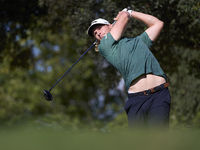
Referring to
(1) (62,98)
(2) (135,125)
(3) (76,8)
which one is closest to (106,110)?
(1) (62,98)

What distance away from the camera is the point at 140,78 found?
329 cm

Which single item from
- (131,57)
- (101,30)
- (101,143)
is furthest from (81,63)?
(101,143)

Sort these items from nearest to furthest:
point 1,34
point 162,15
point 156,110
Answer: point 156,110, point 162,15, point 1,34

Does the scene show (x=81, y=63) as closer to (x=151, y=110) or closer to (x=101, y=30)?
(x=101, y=30)

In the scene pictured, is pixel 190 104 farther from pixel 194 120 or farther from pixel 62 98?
pixel 62 98

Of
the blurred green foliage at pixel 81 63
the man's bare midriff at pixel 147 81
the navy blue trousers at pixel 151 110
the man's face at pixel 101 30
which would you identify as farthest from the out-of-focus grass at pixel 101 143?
the blurred green foliage at pixel 81 63

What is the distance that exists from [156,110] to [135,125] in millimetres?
277

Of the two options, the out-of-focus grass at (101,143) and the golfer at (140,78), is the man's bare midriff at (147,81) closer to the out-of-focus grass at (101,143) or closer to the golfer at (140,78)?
the golfer at (140,78)

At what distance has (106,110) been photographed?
16.4 m

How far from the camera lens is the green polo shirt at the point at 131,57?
328 cm

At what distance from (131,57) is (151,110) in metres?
0.59

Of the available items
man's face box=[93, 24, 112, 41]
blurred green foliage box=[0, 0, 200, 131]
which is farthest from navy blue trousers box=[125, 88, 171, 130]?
blurred green foliage box=[0, 0, 200, 131]

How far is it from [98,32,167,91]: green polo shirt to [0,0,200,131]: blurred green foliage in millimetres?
2276

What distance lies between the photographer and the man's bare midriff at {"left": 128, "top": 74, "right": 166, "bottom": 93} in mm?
3254
